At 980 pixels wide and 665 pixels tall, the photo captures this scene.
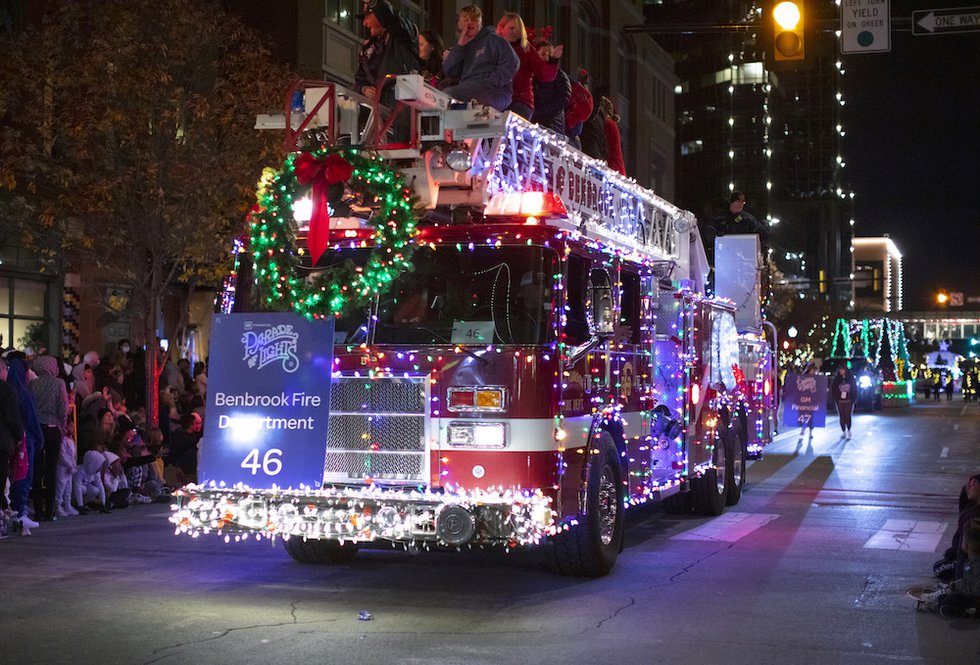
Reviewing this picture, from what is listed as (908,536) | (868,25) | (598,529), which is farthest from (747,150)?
(598,529)

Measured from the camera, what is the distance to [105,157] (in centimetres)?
1906

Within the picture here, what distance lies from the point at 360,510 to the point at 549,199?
104 inches

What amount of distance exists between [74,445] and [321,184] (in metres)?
6.82

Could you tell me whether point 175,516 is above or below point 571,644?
above

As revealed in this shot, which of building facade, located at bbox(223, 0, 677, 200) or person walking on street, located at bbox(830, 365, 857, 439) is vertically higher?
building facade, located at bbox(223, 0, 677, 200)

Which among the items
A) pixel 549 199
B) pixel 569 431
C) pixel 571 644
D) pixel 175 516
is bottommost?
pixel 571 644

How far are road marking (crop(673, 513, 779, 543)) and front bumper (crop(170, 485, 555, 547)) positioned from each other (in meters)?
4.07

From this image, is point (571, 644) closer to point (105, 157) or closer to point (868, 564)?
point (868, 564)

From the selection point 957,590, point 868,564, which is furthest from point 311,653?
point 868,564

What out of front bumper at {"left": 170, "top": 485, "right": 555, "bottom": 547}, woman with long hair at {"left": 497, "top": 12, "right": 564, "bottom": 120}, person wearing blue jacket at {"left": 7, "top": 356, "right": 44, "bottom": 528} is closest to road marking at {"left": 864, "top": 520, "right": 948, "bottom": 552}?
front bumper at {"left": 170, "top": 485, "right": 555, "bottom": 547}

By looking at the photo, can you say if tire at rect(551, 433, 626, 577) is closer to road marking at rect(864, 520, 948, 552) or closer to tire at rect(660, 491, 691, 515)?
road marking at rect(864, 520, 948, 552)

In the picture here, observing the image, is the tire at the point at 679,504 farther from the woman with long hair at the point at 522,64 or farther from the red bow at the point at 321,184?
the red bow at the point at 321,184

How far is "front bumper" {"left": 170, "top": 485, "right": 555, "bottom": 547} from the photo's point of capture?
883 centimetres

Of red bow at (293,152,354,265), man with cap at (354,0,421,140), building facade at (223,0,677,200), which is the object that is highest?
building facade at (223,0,677,200)
